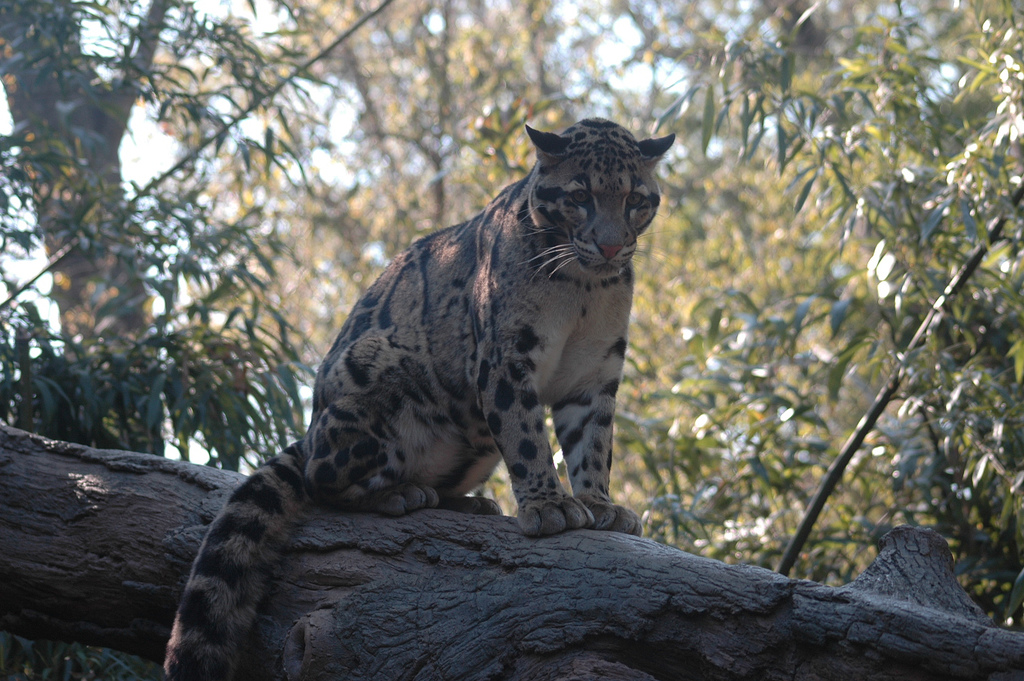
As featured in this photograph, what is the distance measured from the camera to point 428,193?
11.8 metres

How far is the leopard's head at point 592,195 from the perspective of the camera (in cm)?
420

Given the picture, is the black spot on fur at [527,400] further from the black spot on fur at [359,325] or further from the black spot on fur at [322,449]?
the black spot on fur at [359,325]

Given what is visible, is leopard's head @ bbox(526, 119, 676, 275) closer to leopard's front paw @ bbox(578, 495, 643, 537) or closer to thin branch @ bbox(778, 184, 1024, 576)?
leopard's front paw @ bbox(578, 495, 643, 537)

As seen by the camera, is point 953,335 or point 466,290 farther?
point 953,335

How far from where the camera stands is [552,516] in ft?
12.4

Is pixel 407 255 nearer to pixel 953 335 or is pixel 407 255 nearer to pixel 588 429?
pixel 588 429

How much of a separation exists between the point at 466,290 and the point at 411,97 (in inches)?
342

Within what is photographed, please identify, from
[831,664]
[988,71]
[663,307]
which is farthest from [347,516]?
[663,307]

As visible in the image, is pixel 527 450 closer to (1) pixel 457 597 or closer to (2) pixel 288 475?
(1) pixel 457 597

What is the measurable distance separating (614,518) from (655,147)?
1.92 m

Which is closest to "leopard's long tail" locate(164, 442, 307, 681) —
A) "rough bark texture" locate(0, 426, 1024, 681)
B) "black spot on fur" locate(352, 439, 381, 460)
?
"rough bark texture" locate(0, 426, 1024, 681)

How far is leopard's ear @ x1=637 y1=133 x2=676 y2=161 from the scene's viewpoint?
4512 millimetres

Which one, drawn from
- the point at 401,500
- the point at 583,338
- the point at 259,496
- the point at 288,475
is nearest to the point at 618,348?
the point at 583,338

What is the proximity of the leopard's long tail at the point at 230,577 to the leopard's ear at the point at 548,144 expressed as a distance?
2.08m
